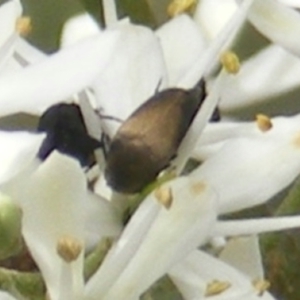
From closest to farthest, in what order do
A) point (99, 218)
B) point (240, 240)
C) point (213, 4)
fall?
point (99, 218)
point (240, 240)
point (213, 4)

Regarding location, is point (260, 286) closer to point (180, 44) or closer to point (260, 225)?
point (260, 225)

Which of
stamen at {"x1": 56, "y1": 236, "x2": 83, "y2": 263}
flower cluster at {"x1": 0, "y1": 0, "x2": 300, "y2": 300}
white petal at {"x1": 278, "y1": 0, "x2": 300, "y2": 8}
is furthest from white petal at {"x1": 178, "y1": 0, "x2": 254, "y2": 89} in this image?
stamen at {"x1": 56, "y1": 236, "x2": 83, "y2": 263}

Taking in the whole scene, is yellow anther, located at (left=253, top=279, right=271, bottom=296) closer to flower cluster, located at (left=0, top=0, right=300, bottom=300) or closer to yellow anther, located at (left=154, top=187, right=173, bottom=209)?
flower cluster, located at (left=0, top=0, right=300, bottom=300)

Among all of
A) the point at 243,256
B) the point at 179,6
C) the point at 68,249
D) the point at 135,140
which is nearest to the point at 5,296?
the point at 68,249

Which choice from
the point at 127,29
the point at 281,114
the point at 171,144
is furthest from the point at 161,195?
the point at 281,114

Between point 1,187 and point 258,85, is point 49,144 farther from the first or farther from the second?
point 258,85

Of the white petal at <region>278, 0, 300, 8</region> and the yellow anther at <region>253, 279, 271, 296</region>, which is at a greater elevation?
the white petal at <region>278, 0, 300, 8</region>
